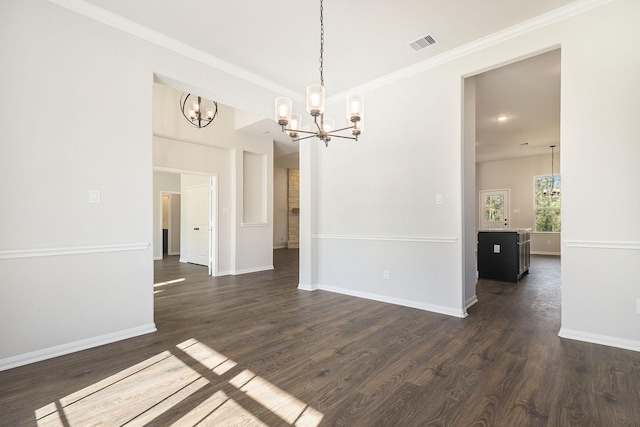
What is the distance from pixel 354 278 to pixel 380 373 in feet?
7.66

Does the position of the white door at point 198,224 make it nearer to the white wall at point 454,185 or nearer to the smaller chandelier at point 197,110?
the smaller chandelier at point 197,110

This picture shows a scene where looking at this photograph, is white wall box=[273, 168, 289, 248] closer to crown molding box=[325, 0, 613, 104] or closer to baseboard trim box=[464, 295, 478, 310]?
crown molding box=[325, 0, 613, 104]

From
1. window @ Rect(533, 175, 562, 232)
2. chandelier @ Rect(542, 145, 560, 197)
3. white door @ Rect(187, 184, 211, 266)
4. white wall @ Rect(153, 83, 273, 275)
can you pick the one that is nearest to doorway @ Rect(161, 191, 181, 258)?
white door @ Rect(187, 184, 211, 266)

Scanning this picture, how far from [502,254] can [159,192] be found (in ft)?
28.3

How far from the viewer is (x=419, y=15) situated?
2939mm

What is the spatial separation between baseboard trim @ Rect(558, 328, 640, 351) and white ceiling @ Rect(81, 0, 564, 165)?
9.88ft

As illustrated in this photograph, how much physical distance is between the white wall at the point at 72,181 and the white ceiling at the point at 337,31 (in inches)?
19.9

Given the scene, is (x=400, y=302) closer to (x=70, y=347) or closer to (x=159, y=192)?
(x=70, y=347)

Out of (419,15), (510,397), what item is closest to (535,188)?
(419,15)

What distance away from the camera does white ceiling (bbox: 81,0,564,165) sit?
9.21ft

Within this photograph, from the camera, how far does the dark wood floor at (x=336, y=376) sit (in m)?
1.76

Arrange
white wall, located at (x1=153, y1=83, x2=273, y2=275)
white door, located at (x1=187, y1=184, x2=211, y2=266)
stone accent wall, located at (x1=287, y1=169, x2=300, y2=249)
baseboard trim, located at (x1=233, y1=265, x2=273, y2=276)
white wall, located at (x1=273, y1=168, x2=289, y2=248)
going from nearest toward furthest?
1. white wall, located at (x1=153, y1=83, x2=273, y2=275)
2. baseboard trim, located at (x1=233, y1=265, x2=273, y2=276)
3. white door, located at (x1=187, y1=184, x2=211, y2=266)
4. white wall, located at (x1=273, y1=168, x2=289, y2=248)
5. stone accent wall, located at (x1=287, y1=169, x2=300, y2=249)

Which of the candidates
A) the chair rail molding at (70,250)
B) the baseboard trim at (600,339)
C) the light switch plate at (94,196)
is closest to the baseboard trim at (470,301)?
the baseboard trim at (600,339)

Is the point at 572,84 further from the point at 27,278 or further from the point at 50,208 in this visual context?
the point at 27,278
